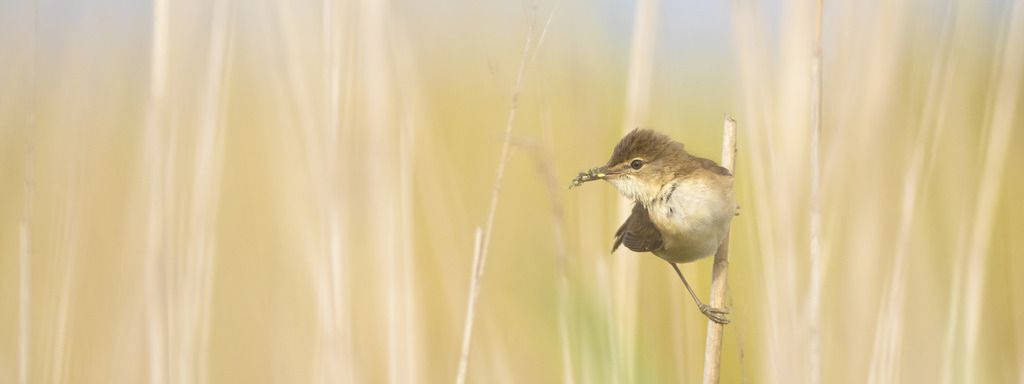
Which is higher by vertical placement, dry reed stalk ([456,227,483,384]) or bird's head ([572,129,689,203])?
bird's head ([572,129,689,203])

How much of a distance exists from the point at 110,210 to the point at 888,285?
291 centimetres

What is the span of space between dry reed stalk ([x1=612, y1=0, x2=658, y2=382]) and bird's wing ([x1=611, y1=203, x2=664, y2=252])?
0.61 ft

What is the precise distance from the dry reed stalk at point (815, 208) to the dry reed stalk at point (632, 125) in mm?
292

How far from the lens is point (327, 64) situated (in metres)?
1.40

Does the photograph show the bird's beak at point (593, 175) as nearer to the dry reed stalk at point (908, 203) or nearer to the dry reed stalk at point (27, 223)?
the dry reed stalk at point (908, 203)

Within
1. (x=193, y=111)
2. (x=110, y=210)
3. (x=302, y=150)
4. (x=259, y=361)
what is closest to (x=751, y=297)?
(x=302, y=150)

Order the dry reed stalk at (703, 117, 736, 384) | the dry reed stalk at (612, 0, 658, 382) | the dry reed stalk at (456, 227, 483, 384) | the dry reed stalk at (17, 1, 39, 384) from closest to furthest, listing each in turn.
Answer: the dry reed stalk at (703, 117, 736, 384) < the dry reed stalk at (456, 227, 483, 384) < the dry reed stalk at (17, 1, 39, 384) < the dry reed stalk at (612, 0, 658, 382)

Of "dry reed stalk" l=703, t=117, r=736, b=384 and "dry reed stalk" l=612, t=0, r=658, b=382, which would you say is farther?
"dry reed stalk" l=612, t=0, r=658, b=382

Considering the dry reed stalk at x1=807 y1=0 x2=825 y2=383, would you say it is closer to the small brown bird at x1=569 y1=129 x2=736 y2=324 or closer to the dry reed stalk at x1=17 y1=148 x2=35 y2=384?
Answer: the small brown bird at x1=569 y1=129 x2=736 y2=324

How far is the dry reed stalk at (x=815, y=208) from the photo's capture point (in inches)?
44.8

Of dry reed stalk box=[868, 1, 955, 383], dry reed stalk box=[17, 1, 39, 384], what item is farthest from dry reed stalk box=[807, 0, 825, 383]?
dry reed stalk box=[17, 1, 39, 384]

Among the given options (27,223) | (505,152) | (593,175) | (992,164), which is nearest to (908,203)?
(992,164)

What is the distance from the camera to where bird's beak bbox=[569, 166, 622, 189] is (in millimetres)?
1247

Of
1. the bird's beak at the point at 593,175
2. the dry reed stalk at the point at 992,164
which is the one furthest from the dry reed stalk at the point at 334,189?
the dry reed stalk at the point at 992,164
